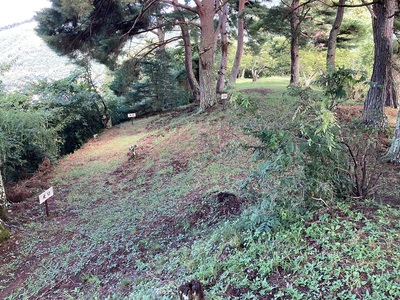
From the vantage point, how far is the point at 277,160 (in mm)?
2484

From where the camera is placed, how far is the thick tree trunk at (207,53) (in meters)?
9.10

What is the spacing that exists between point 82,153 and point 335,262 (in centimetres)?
964

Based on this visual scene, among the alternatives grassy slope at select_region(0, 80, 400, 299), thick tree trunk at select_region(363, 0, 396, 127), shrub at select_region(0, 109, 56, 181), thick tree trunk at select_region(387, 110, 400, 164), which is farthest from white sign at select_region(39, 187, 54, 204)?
thick tree trunk at select_region(363, 0, 396, 127)

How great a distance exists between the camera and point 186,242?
3449 mm

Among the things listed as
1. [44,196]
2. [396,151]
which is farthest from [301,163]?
[44,196]

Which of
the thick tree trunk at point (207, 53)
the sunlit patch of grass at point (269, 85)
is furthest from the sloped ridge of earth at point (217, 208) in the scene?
the sunlit patch of grass at point (269, 85)

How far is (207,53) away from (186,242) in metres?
7.27

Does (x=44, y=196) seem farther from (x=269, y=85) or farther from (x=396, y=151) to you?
(x=269, y=85)

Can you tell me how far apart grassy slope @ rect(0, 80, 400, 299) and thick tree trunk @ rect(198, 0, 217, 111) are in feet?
8.02

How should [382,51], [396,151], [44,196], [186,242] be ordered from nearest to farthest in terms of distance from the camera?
[186,242]
[396,151]
[44,196]
[382,51]

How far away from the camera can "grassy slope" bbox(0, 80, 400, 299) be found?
211cm

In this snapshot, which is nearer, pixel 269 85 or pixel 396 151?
pixel 396 151

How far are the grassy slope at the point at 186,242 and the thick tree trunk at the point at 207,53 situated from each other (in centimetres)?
244

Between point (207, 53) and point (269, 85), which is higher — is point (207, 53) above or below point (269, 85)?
above
